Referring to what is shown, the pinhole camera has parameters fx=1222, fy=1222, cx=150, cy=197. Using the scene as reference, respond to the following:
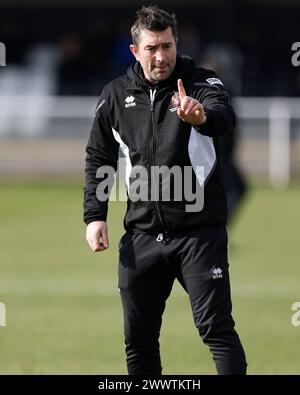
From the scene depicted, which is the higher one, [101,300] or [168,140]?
[168,140]

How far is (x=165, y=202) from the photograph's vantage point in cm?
725

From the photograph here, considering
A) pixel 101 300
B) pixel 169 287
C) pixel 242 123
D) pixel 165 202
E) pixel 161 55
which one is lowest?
pixel 169 287

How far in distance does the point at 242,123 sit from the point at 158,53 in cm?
2057

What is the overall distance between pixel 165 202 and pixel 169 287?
527 millimetres

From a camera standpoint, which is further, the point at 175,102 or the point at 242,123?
the point at 242,123

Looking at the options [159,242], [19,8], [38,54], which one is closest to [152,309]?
[159,242]

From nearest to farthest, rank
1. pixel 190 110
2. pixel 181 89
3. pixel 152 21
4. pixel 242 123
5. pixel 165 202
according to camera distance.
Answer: pixel 190 110 → pixel 181 89 → pixel 152 21 → pixel 165 202 → pixel 242 123

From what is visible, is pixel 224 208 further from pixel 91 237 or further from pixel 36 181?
pixel 36 181

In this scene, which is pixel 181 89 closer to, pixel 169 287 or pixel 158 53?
pixel 158 53

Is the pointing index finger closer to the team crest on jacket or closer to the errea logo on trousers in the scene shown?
the team crest on jacket

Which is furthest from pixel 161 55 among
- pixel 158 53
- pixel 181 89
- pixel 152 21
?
pixel 181 89

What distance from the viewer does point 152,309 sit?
24.0 ft

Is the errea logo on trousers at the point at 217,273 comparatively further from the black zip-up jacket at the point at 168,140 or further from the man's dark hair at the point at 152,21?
the man's dark hair at the point at 152,21

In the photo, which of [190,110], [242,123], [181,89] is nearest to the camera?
[190,110]
